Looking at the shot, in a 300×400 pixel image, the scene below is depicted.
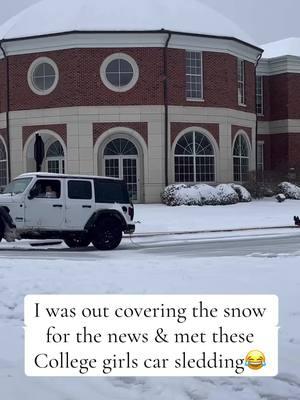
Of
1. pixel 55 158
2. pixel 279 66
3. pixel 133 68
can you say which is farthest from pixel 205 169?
pixel 279 66

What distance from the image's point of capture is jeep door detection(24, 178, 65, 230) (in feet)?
50.0

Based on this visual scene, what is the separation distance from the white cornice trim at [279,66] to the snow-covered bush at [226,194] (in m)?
11.3

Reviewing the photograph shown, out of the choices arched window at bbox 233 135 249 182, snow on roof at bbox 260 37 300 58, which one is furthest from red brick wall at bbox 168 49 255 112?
snow on roof at bbox 260 37 300 58

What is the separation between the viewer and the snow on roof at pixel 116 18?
30375 millimetres

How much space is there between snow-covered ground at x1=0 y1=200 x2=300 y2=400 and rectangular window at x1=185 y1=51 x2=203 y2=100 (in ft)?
60.0

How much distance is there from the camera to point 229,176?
32156 mm

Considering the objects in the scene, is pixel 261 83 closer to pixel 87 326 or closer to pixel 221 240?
pixel 221 240

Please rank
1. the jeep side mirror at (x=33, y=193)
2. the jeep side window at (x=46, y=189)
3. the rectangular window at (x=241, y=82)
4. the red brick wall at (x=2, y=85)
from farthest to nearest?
the rectangular window at (x=241, y=82) → the red brick wall at (x=2, y=85) → the jeep side window at (x=46, y=189) → the jeep side mirror at (x=33, y=193)

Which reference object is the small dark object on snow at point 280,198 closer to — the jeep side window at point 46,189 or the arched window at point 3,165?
the arched window at point 3,165

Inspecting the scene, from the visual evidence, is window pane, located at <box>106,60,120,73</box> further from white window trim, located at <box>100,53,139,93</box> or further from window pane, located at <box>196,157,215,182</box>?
window pane, located at <box>196,157,215,182</box>

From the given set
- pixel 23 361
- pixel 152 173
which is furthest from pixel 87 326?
pixel 152 173

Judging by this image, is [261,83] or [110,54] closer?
[110,54]

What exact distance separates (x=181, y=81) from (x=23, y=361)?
2656cm

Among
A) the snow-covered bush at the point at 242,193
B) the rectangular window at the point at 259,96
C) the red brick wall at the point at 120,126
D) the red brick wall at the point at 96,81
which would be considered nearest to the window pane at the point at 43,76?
the red brick wall at the point at 96,81
